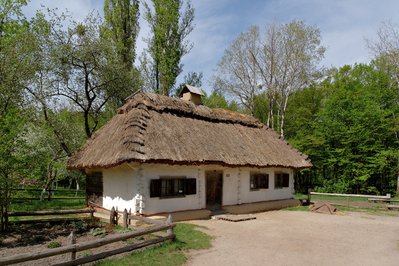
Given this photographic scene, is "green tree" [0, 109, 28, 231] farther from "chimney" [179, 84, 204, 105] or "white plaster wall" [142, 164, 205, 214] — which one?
"chimney" [179, 84, 204, 105]

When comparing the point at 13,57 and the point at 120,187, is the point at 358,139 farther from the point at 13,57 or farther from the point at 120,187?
the point at 13,57

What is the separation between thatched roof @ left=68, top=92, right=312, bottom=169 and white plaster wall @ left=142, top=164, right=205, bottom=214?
0.72 meters

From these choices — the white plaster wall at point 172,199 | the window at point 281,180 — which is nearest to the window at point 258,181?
the window at point 281,180

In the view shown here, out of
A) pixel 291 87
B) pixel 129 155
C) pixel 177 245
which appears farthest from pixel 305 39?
pixel 177 245

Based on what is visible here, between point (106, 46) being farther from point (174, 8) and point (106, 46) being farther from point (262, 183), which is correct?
point (262, 183)

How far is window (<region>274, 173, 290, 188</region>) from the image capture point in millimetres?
19109

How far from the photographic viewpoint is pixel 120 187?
523 inches

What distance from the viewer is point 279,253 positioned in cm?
858

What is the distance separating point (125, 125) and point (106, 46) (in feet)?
27.3

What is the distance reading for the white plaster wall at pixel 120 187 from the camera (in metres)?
12.6

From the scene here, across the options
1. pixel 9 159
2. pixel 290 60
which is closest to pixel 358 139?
pixel 290 60

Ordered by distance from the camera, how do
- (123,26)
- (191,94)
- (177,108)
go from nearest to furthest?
(177,108), (191,94), (123,26)

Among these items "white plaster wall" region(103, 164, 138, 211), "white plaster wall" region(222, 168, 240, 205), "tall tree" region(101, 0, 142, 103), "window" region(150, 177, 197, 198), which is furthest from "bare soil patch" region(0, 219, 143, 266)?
"tall tree" region(101, 0, 142, 103)

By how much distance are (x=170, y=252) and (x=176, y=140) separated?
630 centimetres
